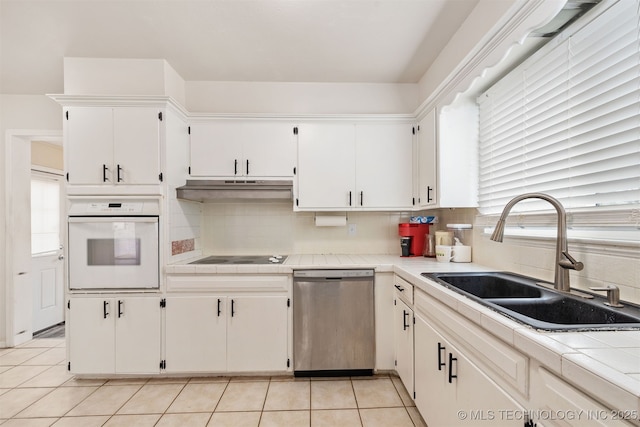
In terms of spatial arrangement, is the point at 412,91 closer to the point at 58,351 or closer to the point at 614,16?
the point at 614,16

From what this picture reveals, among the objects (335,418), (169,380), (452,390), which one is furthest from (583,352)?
(169,380)

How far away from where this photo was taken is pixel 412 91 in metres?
2.88

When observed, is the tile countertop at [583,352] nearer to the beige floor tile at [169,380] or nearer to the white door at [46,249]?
the beige floor tile at [169,380]

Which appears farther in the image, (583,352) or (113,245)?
(113,245)

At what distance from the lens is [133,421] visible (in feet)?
6.18

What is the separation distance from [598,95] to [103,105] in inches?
126

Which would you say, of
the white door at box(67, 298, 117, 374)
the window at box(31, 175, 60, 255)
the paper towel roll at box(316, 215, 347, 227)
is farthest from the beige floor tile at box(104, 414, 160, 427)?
the window at box(31, 175, 60, 255)

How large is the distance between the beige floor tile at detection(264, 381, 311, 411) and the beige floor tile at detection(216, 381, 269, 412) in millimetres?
56

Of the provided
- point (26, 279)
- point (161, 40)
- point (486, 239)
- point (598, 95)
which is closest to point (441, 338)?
point (486, 239)

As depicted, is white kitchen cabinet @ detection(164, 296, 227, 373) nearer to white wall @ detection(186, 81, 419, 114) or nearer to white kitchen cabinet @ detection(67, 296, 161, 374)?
white kitchen cabinet @ detection(67, 296, 161, 374)

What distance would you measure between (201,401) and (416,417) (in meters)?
1.49

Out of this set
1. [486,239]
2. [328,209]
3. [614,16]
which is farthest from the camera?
[328,209]

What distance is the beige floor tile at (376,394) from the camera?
2029 millimetres

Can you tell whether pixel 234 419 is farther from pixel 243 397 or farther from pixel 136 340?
pixel 136 340
